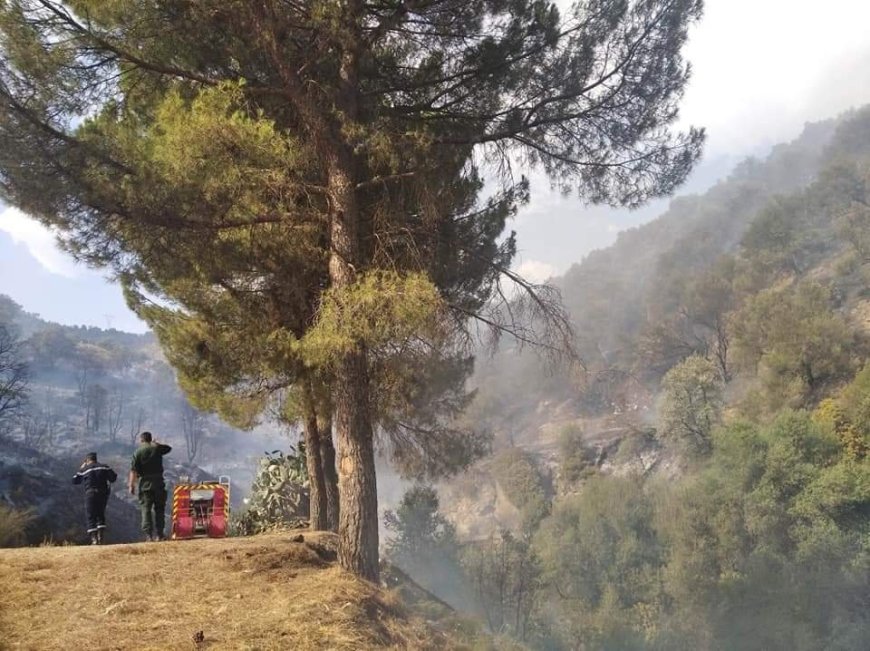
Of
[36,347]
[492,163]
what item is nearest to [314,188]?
[492,163]

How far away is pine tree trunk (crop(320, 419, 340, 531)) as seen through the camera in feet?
34.2

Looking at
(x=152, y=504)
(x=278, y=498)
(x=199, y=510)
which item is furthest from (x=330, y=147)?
(x=278, y=498)

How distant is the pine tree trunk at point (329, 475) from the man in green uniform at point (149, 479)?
95.0 inches

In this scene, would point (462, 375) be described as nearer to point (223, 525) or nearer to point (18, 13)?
point (223, 525)

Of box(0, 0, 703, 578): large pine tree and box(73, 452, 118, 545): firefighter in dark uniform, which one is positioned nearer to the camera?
box(0, 0, 703, 578): large pine tree

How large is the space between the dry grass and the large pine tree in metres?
0.87

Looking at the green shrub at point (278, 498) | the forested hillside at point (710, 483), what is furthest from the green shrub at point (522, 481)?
the green shrub at point (278, 498)

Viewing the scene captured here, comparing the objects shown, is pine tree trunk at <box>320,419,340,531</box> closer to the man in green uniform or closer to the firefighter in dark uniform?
the man in green uniform

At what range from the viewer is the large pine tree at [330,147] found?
6660 millimetres

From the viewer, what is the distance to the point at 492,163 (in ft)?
29.0

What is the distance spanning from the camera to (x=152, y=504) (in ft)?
29.4

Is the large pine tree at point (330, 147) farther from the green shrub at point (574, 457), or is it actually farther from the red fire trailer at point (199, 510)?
the green shrub at point (574, 457)

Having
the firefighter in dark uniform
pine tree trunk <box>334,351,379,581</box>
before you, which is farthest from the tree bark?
pine tree trunk <box>334,351,379,581</box>

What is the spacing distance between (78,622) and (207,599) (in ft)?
3.09
